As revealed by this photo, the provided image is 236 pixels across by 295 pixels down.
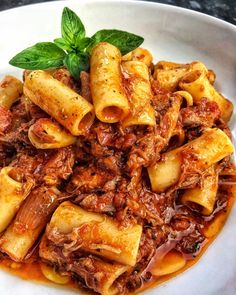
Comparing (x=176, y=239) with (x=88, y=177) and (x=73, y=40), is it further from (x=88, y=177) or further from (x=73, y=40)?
(x=73, y=40)

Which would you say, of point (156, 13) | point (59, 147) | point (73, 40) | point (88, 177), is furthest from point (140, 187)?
point (156, 13)

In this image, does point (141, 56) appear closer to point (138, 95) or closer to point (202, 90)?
point (202, 90)

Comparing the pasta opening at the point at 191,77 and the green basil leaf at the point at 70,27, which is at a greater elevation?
the green basil leaf at the point at 70,27

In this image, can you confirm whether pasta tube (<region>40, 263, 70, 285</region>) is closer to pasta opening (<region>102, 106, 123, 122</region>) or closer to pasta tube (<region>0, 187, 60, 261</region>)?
pasta tube (<region>0, 187, 60, 261</region>)

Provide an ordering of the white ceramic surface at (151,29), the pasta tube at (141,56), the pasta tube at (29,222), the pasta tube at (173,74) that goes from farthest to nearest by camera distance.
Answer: the white ceramic surface at (151,29)
the pasta tube at (141,56)
the pasta tube at (173,74)
the pasta tube at (29,222)

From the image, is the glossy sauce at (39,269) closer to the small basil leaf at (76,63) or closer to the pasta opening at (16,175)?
the pasta opening at (16,175)

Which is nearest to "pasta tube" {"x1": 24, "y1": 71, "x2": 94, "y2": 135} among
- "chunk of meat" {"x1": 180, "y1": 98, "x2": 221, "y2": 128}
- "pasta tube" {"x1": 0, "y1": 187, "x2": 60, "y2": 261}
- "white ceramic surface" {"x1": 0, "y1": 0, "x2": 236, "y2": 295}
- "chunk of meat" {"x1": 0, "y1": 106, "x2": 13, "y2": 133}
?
"chunk of meat" {"x1": 0, "y1": 106, "x2": 13, "y2": 133}

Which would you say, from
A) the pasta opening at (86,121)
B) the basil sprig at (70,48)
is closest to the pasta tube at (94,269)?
the pasta opening at (86,121)

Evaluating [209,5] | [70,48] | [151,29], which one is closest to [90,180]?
[70,48]
